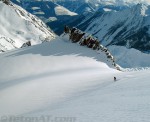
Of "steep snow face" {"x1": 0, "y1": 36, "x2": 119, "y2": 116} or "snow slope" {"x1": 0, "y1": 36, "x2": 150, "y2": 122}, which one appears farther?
"steep snow face" {"x1": 0, "y1": 36, "x2": 119, "y2": 116}

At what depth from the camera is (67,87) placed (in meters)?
Answer: 36.3

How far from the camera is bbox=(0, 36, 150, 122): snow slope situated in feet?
71.1

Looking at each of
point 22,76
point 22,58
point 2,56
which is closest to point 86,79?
point 22,76

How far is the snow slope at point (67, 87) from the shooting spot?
71.1ft

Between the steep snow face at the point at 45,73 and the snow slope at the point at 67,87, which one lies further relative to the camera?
the steep snow face at the point at 45,73

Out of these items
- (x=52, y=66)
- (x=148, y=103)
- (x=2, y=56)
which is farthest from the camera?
Result: (x=2, y=56)

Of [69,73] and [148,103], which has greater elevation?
[69,73]

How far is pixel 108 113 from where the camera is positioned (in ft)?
67.1

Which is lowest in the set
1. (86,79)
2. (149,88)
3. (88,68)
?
(149,88)

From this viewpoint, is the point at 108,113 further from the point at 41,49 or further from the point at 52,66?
the point at 41,49

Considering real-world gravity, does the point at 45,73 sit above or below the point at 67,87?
above

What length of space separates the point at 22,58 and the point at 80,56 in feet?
34.9

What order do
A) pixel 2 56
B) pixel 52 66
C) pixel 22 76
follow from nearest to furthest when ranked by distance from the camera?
pixel 22 76
pixel 52 66
pixel 2 56

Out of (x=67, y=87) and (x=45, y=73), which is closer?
(x=67, y=87)
